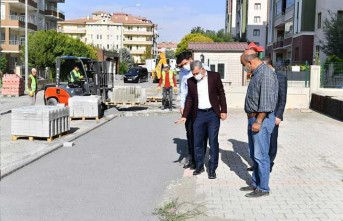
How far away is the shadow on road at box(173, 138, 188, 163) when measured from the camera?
893 cm

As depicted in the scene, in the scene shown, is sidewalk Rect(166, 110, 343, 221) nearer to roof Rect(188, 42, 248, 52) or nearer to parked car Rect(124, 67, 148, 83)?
roof Rect(188, 42, 248, 52)

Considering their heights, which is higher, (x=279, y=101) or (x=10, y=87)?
(x=279, y=101)

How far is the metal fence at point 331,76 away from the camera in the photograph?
20.0 meters

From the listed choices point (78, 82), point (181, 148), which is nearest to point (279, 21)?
point (78, 82)

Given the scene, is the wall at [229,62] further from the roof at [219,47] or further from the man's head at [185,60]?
the man's head at [185,60]

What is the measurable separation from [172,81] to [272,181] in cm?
1126

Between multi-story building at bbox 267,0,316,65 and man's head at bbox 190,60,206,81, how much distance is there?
30899 millimetres

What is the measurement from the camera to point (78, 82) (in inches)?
689

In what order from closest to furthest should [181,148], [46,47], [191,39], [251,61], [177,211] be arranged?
[177,211] → [251,61] → [181,148] → [46,47] → [191,39]

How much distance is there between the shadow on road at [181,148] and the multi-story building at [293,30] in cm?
2723

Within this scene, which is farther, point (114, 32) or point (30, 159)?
point (114, 32)

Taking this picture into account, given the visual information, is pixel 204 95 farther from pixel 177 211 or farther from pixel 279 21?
pixel 279 21

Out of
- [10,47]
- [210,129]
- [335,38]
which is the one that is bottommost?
[210,129]

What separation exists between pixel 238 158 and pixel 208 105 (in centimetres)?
223
